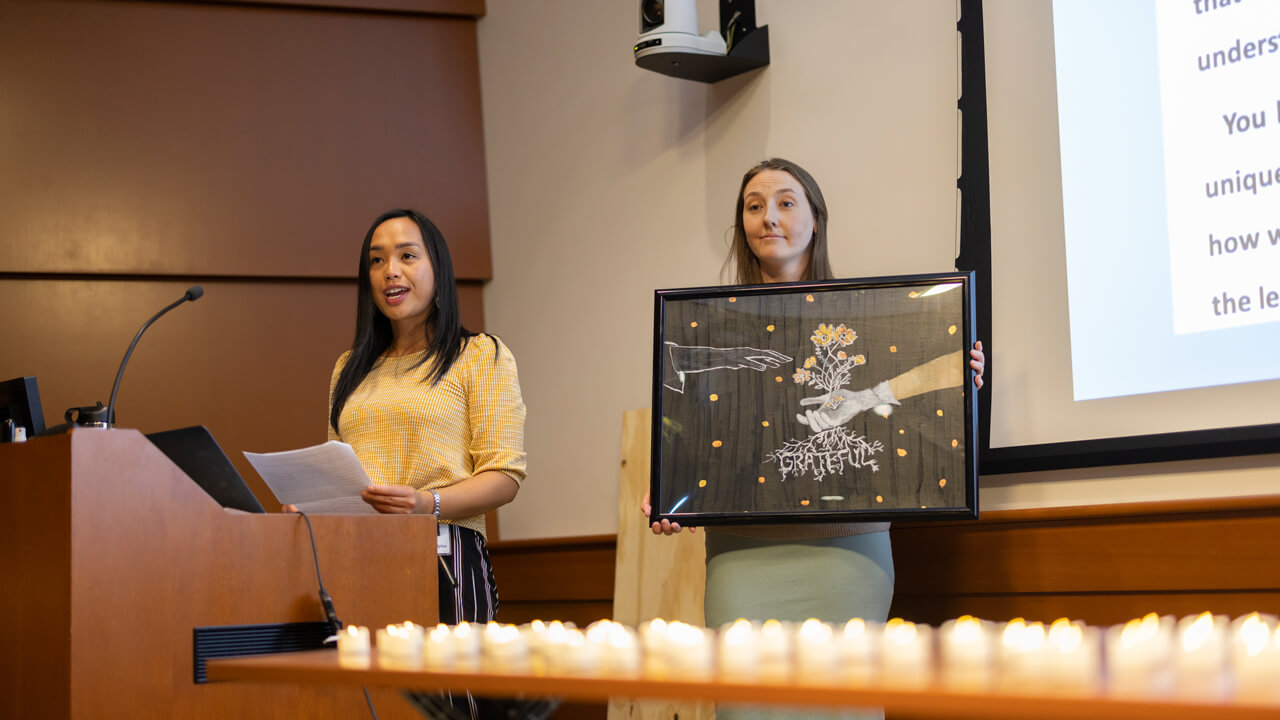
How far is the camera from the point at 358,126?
3623 mm

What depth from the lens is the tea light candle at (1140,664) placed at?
2.26ft

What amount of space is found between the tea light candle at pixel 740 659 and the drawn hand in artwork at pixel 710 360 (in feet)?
3.75

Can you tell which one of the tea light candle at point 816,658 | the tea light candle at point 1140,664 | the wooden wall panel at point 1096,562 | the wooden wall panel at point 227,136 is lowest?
the wooden wall panel at point 1096,562

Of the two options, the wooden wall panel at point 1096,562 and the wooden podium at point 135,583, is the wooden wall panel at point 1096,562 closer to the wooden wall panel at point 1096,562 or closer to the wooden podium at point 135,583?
the wooden wall panel at point 1096,562

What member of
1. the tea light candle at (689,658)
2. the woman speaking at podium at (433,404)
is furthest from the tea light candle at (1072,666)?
the woman speaking at podium at (433,404)

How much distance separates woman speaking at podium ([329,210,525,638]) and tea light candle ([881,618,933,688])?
4.02 ft

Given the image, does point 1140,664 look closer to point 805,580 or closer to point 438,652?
point 438,652

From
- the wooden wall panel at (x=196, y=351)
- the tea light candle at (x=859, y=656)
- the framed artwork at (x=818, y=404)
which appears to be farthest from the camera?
the wooden wall panel at (x=196, y=351)

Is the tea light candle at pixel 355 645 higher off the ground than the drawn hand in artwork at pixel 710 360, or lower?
lower

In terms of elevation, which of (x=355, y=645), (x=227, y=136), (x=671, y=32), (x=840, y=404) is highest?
(x=671, y=32)

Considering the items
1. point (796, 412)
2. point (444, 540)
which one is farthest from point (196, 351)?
point (796, 412)

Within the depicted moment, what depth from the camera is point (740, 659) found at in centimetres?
84

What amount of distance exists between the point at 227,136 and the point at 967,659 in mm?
3226

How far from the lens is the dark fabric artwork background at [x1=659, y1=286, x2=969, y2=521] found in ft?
6.27
